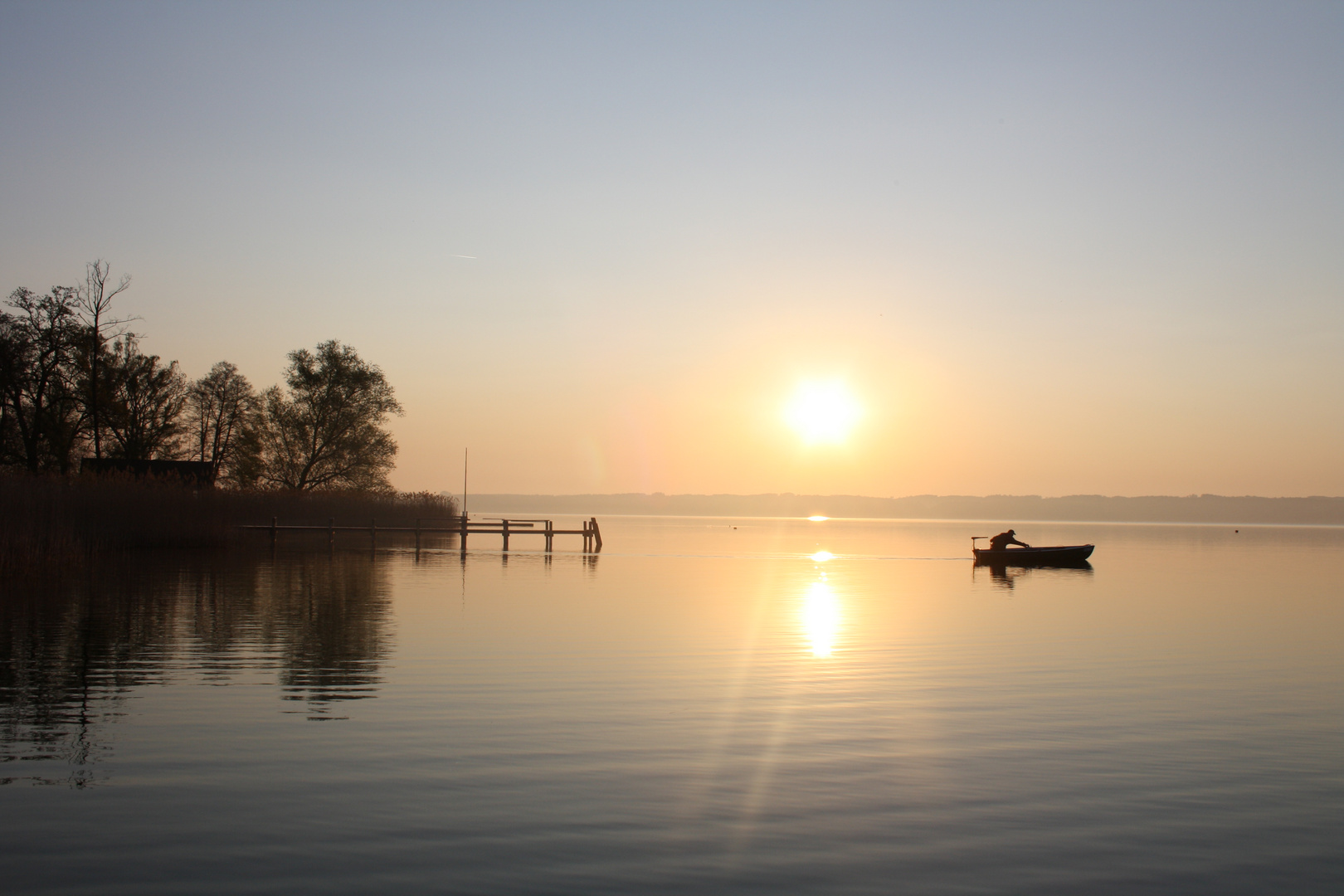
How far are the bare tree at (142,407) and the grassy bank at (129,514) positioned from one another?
11.0 m

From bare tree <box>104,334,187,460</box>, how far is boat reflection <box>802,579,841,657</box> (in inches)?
1691

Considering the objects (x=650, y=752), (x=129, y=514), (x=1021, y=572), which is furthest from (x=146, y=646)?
(x=1021, y=572)

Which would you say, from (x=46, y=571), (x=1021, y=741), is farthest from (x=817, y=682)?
(x=46, y=571)

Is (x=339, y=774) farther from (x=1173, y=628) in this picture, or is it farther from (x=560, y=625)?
(x=1173, y=628)

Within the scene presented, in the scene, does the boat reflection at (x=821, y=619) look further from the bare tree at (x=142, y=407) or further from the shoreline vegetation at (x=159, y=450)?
the bare tree at (x=142, y=407)

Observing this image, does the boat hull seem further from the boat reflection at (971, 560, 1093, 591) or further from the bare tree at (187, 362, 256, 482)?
the bare tree at (187, 362, 256, 482)

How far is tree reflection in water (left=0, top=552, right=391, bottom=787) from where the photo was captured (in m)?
10.5

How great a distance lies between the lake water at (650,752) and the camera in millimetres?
7129

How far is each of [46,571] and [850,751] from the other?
2767 cm

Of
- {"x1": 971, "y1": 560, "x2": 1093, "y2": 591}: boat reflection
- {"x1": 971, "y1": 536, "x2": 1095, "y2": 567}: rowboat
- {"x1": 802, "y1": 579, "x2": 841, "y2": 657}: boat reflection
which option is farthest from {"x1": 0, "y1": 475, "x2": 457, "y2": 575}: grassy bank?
{"x1": 971, "y1": 536, "x2": 1095, "y2": 567}: rowboat

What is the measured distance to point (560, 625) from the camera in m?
21.9

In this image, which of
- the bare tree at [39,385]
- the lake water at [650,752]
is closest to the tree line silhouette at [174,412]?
the bare tree at [39,385]

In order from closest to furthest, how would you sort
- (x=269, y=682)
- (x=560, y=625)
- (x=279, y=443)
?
(x=269, y=682)
(x=560, y=625)
(x=279, y=443)

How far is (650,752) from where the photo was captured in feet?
34.6
